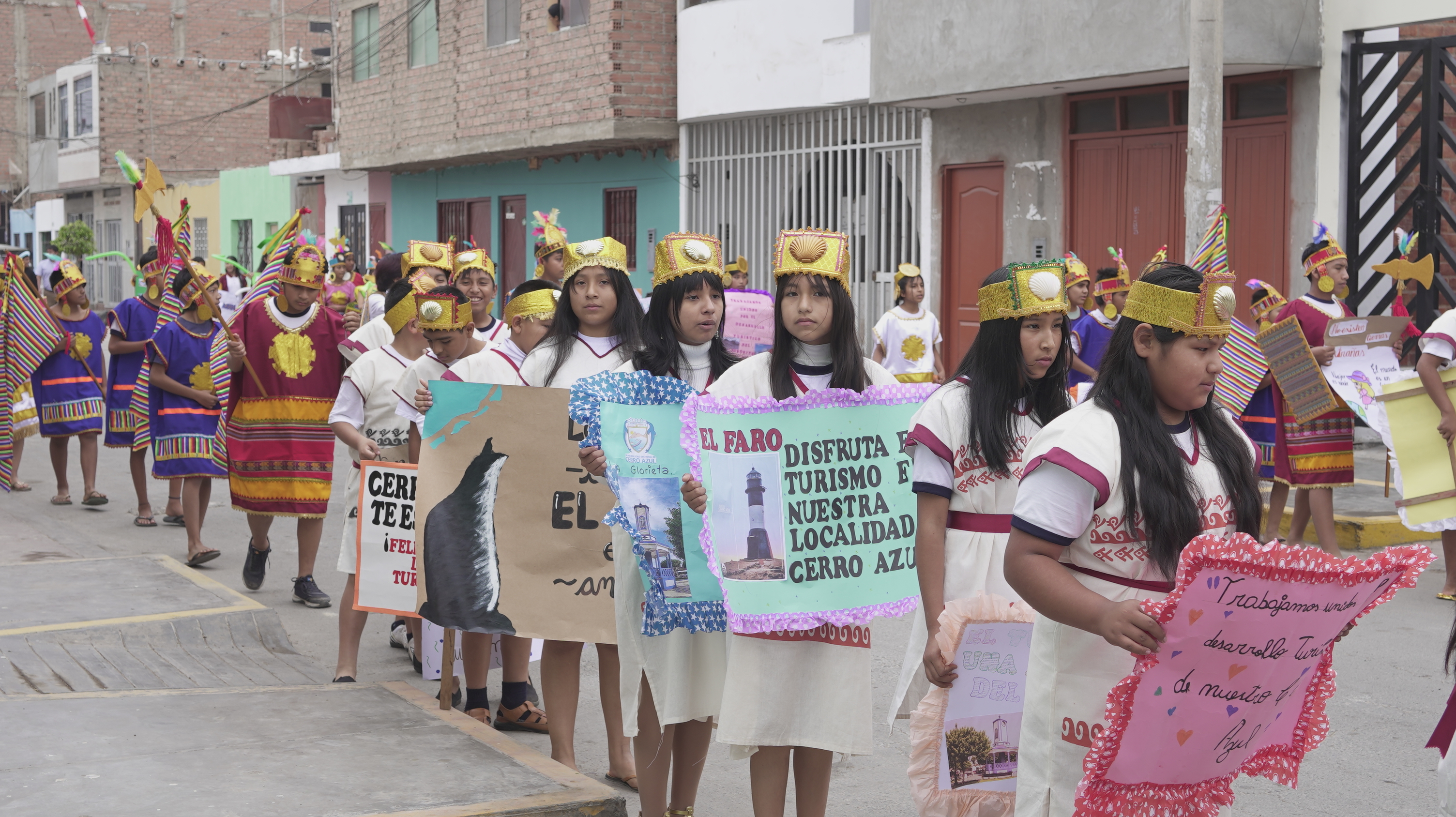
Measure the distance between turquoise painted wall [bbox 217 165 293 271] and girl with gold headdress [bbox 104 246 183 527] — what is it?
904 inches

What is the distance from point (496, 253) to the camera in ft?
85.6

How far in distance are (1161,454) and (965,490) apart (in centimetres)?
106

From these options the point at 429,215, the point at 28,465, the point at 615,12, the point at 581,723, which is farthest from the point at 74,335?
the point at 429,215

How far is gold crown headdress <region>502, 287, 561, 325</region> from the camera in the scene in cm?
593

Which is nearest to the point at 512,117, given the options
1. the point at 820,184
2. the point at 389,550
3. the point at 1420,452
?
the point at 820,184

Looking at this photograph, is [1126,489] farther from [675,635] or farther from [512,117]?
[512,117]

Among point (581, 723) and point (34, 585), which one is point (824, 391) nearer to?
point (581, 723)

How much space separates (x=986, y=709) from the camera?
3803 mm

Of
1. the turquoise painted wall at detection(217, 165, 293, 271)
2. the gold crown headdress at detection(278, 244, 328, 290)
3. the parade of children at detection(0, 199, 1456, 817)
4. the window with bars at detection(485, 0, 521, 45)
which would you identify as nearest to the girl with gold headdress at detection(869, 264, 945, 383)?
the parade of children at detection(0, 199, 1456, 817)

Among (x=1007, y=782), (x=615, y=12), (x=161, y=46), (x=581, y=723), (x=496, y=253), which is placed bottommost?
(x=581, y=723)

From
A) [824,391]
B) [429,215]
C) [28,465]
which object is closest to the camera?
[824,391]

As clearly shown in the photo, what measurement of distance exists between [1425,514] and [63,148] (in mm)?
50702

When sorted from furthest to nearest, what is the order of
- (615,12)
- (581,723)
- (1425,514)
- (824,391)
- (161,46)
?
(161,46), (615,12), (1425,514), (581,723), (824,391)

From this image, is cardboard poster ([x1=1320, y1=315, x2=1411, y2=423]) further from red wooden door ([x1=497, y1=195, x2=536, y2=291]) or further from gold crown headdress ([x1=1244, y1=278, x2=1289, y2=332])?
red wooden door ([x1=497, y1=195, x2=536, y2=291])
